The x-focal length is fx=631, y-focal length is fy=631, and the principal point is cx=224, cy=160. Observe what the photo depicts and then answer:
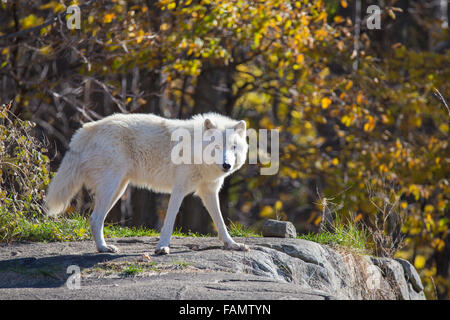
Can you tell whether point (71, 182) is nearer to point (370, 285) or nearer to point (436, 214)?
point (370, 285)

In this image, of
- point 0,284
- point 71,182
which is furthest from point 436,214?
point 0,284

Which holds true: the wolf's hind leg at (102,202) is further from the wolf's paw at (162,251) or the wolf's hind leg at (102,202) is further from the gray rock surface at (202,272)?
the wolf's paw at (162,251)

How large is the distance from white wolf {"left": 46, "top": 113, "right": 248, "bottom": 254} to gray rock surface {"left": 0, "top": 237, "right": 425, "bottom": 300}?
0.40 meters

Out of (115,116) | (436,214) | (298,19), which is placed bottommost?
(436,214)

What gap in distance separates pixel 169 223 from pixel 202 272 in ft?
3.57

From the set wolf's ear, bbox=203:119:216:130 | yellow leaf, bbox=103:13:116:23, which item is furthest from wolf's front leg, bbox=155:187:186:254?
yellow leaf, bbox=103:13:116:23

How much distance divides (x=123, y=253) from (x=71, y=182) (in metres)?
1.17

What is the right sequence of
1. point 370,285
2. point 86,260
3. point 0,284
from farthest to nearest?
point 370,285, point 86,260, point 0,284

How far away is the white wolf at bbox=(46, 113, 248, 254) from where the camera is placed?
23.8 feet

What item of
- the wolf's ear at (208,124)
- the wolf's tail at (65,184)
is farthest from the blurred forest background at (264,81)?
the wolf's ear at (208,124)

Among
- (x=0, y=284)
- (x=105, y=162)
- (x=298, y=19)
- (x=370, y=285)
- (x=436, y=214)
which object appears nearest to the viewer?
(x=0, y=284)

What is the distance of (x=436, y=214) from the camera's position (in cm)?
1577

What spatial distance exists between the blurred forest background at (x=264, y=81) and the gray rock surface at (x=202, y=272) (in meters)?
3.10
